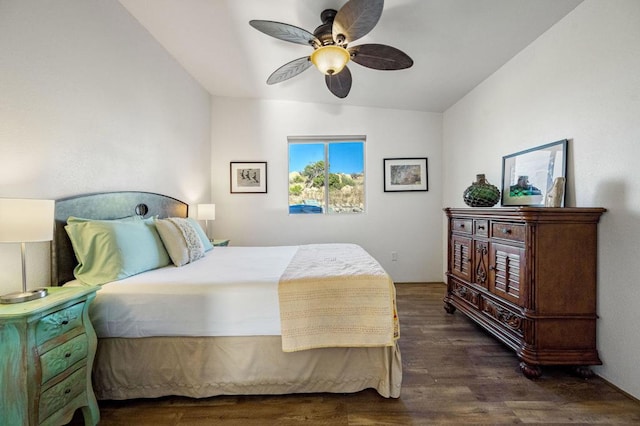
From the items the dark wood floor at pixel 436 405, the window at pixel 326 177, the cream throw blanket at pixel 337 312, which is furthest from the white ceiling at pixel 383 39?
the dark wood floor at pixel 436 405

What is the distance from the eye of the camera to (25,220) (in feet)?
4.05

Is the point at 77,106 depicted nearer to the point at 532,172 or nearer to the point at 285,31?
the point at 285,31

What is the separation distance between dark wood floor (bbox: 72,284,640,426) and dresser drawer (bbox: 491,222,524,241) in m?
0.92

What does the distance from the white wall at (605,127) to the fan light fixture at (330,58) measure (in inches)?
64.3

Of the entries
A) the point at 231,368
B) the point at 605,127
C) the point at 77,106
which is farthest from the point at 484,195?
the point at 77,106

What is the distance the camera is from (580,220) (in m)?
1.81

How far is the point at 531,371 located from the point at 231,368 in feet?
6.35

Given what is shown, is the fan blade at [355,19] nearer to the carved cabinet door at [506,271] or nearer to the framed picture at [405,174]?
the carved cabinet door at [506,271]

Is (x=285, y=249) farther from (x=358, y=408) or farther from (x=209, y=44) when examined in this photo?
(x=209, y=44)

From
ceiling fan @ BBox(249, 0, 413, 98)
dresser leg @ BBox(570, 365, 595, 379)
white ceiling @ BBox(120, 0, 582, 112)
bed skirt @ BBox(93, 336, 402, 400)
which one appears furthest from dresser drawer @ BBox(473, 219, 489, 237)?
white ceiling @ BBox(120, 0, 582, 112)

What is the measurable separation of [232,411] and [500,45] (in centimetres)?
345

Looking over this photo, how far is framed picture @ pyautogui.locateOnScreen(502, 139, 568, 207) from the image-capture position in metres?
2.11

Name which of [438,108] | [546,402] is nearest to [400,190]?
[438,108]

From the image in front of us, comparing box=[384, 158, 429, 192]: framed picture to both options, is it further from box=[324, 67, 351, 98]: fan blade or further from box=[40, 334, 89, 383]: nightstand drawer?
box=[40, 334, 89, 383]: nightstand drawer
